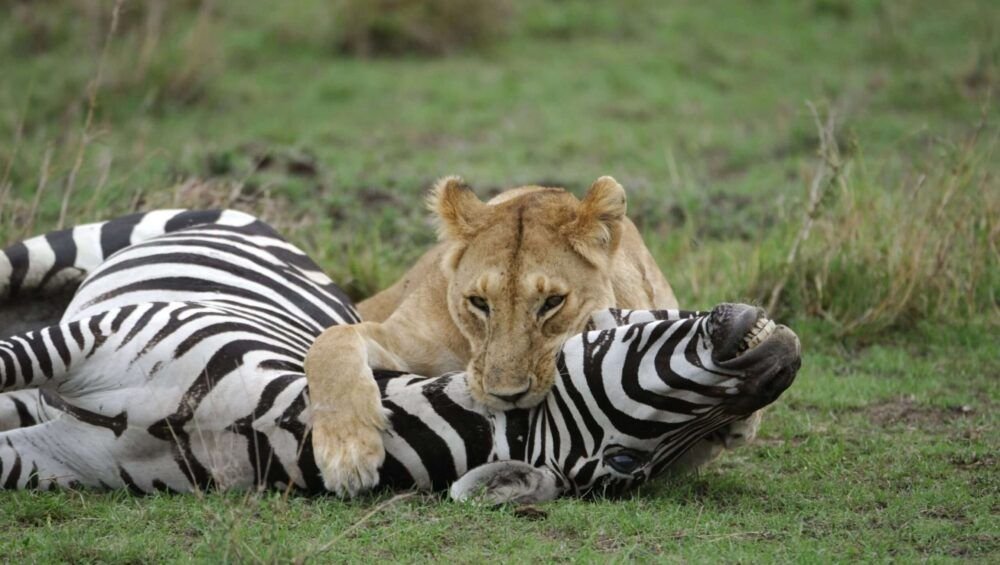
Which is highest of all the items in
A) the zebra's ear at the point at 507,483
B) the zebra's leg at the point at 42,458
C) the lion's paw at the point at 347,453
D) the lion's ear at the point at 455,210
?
the lion's ear at the point at 455,210

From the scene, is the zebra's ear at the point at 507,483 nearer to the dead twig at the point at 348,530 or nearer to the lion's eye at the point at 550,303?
the dead twig at the point at 348,530

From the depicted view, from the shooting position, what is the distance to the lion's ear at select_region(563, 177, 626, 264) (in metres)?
4.71

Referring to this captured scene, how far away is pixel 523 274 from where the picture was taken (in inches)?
175

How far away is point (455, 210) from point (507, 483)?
1.15m

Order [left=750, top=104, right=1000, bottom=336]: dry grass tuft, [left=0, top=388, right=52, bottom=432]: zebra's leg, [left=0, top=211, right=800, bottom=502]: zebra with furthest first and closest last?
[left=750, top=104, right=1000, bottom=336]: dry grass tuft < [left=0, top=388, right=52, bottom=432]: zebra's leg < [left=0, top=211, right=800, bottom=502]: zebra

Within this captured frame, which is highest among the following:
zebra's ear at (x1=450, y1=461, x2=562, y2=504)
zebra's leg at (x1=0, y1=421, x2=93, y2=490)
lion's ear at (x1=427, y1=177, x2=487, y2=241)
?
lion's ear at (x1=427, y1=177, x2=487, y2=241)

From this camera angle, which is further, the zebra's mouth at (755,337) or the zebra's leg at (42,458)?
the zebra's leg at (42,458)

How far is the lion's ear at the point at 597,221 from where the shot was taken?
4.71 meters

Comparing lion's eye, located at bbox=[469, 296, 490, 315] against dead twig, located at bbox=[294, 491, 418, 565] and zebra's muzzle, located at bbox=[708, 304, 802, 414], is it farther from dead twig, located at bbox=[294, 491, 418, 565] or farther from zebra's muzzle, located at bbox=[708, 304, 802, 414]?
zebra's muzzle, located at bbox=[708, 304, 802, 414]

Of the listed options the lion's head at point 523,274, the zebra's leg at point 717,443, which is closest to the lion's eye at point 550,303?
the lion's head at point 523,274

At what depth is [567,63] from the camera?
13336mm

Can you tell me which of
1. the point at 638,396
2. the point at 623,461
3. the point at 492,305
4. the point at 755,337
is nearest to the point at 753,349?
the point at 755,337

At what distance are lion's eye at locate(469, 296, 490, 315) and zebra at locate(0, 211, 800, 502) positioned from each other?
0.27 meters

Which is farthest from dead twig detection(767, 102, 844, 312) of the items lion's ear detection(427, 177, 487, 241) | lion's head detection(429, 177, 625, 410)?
lion's ear detection(427, 177, 487, 241)
